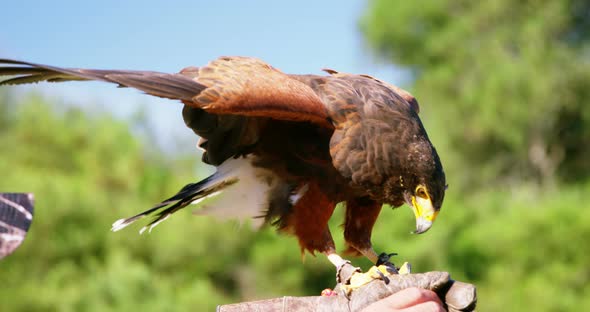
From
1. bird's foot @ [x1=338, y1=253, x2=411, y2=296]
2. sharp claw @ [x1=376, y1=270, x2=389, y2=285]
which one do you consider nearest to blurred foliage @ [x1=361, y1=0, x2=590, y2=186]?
bird's foot @ [x1=338, y1=253, x2=411, y2=296]

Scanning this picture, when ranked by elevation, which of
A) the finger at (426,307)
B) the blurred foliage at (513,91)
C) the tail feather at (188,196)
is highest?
the blurred foliage at (513,91)

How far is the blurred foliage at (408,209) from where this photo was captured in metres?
12.7

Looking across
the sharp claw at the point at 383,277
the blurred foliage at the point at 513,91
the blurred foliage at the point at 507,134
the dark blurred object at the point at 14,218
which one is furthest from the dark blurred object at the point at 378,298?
the blurred foliage at the point at 513,91

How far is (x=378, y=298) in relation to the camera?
271 centimetres

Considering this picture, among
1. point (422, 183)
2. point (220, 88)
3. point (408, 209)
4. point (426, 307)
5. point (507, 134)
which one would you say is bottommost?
point (426, 307)

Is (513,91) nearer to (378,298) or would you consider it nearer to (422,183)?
(422,183)

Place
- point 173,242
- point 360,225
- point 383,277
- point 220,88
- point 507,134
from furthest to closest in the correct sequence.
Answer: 1. point 507,134
2. point 173,242
3. point 360,225
4. point 220,88
5. point 383,277

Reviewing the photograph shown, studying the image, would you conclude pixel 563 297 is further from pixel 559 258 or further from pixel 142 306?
pixel 142 306

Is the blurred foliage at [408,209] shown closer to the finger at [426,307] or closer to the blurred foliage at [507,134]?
the blurred foliage at [507,134]

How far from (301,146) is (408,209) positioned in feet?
35.2

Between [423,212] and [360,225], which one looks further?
[360,225]

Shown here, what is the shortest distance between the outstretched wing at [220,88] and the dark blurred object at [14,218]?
1.24 meters

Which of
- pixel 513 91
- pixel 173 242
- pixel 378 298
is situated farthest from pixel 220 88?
pixel 513 91

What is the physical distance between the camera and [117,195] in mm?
14781
